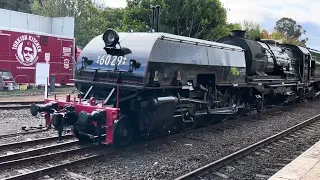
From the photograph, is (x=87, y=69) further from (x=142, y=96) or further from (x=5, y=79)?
(x=5, y=79)

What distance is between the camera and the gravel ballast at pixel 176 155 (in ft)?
21.2

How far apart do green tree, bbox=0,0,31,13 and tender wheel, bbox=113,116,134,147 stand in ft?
140

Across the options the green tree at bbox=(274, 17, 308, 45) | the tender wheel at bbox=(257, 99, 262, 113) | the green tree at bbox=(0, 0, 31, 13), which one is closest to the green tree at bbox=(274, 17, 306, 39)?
the green tree at bbox=(274, 17, 308, 45)

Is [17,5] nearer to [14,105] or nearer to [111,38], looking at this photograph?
[14,105]

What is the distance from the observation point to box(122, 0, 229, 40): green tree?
24.3 m

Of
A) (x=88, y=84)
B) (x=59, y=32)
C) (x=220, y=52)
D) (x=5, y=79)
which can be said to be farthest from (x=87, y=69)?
(x=59, y=32)

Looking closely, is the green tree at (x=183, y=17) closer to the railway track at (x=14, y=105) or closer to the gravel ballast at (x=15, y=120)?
the railway track at (x=14, y=105)

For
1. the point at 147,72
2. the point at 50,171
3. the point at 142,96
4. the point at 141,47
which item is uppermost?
the point at 141,47

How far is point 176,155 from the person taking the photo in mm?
7816

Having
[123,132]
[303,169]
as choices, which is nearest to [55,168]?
[123,132]

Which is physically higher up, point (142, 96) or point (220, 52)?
point (220, 52)

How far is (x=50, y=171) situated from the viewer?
20.1 feet

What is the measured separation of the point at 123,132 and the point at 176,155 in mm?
1203

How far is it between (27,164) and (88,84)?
2.50 meters
